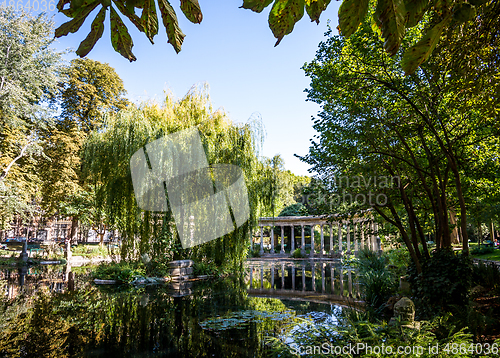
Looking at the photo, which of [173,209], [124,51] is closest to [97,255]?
[173,209]

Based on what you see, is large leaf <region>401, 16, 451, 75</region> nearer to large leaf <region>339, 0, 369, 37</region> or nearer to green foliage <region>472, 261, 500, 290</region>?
large leaf <region>339, 0, 369, 37</region>

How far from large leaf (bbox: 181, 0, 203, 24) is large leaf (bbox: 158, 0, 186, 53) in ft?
0.25

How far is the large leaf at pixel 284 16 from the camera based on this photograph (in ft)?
5.40

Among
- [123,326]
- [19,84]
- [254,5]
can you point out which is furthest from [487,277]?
[19,84]

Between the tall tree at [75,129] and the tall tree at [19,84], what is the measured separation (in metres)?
1.92

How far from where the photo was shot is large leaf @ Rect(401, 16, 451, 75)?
1514 millimetres

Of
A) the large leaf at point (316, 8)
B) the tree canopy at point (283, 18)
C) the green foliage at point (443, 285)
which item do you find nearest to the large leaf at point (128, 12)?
the tree canopy at point (283, 18)

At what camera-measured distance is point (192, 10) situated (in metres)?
1.63

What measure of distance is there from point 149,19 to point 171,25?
11 cm

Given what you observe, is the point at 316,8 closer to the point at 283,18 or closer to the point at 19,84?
the point at 283,18

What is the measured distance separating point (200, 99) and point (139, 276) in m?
9.46

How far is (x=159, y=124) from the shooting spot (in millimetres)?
15500

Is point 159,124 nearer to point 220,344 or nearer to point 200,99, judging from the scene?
point 200,99

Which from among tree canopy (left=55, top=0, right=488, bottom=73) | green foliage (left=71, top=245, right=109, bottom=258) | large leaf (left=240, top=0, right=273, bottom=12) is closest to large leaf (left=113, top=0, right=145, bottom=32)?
tree canopy (left=55, top=0, right=488, bottom=73)
